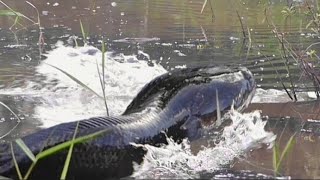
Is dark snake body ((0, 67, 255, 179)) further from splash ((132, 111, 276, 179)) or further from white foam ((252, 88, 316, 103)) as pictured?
white foam ((252, 88, 316, 103))

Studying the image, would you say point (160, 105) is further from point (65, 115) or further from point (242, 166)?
point (65, 115)

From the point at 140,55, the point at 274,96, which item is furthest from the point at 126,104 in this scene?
the point at 140,55

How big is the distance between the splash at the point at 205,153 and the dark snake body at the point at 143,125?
5cm

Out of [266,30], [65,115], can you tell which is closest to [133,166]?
[65,115]

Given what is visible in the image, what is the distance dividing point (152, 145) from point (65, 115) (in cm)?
111

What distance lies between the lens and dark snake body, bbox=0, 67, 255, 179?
2.90 meters

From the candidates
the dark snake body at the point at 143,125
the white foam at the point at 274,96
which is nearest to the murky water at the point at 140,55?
the white foam at the point at 274,96

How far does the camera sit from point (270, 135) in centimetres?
364

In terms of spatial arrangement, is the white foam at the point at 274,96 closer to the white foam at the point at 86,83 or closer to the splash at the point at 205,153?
the splash at the point at 205,153

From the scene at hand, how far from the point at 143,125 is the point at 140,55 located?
110 inches

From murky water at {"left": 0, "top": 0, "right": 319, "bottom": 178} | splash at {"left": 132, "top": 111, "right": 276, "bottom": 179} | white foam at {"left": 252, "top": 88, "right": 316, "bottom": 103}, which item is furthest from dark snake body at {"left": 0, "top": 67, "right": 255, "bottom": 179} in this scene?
white foam at {"left": 252, "top": 88, "right": 316, "bottom": 103}

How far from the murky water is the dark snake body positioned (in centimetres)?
32

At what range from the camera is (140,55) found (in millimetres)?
5926

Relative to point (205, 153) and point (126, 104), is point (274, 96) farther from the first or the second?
point (205, 153)
